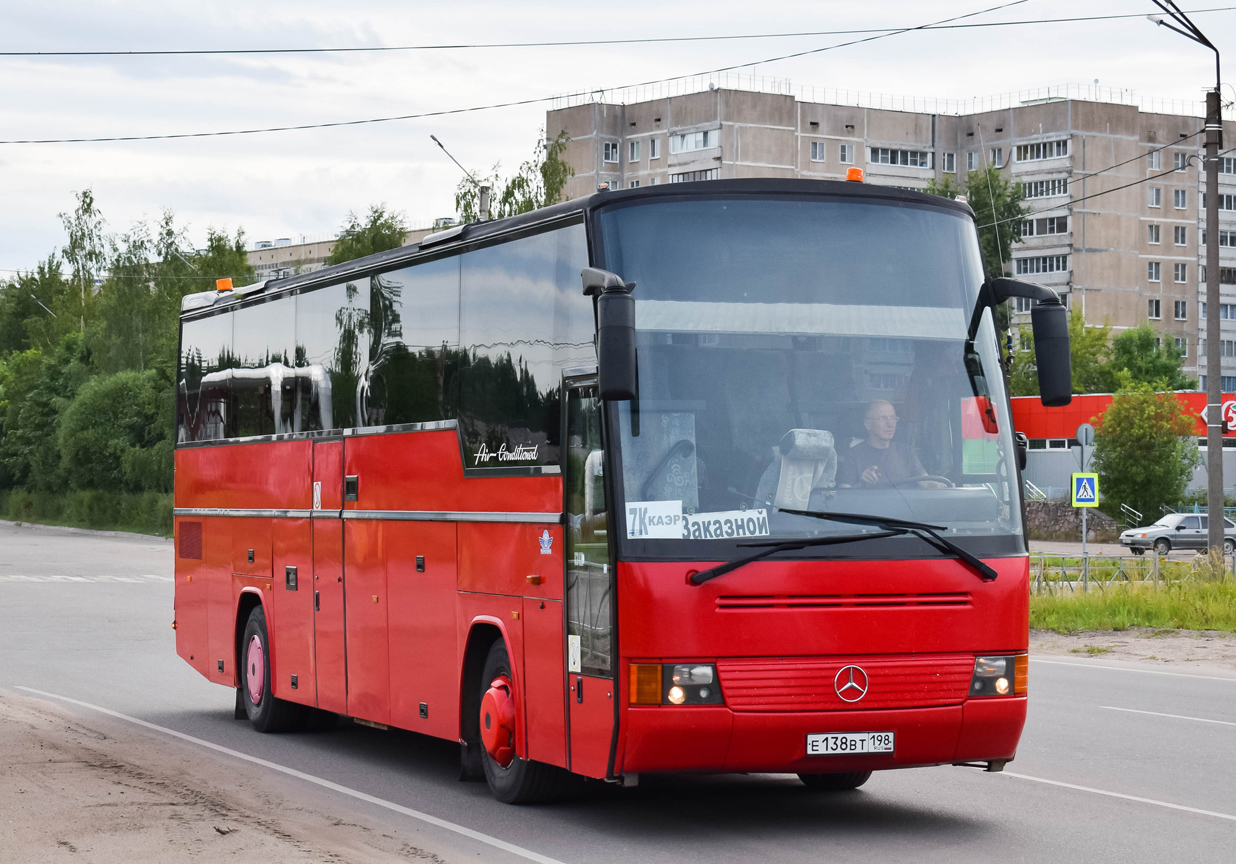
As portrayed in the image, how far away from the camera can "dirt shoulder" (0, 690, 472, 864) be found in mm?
8625

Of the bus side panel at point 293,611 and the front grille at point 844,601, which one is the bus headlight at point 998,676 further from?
the bus side panel at point 293,611

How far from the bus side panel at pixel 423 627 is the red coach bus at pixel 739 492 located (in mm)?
139

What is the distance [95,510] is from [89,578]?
39.9 metres

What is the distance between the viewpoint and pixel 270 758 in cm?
1273

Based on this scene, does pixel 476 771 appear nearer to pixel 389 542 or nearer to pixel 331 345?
pixel 389 542

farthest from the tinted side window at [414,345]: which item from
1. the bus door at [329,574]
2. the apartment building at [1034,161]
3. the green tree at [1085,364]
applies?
the apartment building at [1034,161]

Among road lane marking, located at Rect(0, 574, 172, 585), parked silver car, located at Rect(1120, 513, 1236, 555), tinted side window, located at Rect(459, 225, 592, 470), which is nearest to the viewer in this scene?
tinted side window, located at Rect(459, 225, 592, 470)

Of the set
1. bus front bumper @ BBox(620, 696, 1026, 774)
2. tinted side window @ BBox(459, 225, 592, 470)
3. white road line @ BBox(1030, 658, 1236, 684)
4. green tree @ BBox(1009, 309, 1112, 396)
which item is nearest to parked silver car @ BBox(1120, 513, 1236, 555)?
green tree @ BBox(1009, 309, 1112, 396)

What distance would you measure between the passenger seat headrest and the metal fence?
1874 cm

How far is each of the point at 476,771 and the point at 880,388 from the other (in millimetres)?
3937

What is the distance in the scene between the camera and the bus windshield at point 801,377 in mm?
8750

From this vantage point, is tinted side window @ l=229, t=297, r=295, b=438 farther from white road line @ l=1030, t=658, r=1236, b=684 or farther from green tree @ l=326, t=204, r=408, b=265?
green tree @ l=326, t=204, r=408, b=265

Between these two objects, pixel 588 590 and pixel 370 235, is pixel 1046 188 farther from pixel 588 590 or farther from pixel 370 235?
pixel 588 590

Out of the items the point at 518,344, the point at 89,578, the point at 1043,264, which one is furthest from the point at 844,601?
the point at 1043,264
